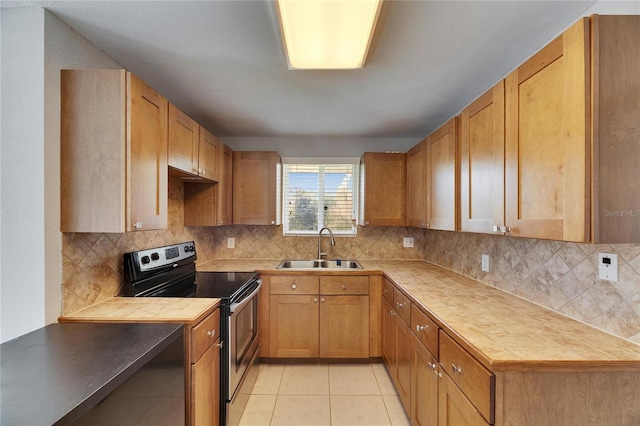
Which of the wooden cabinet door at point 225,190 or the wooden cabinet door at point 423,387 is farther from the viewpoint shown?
the wooden cabinet door at point 225,190

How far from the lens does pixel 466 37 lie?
4.62ft

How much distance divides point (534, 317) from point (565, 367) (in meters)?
0.46

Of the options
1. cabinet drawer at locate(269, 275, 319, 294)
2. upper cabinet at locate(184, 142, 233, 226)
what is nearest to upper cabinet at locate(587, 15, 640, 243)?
cabinet drawer at locate(269, 275, 319, 294)

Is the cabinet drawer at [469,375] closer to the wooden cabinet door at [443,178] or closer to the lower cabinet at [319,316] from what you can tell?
the wooden cabinet door at [443,178]

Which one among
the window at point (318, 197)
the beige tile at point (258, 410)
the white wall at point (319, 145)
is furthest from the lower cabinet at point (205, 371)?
the white wall at point (319, 145)

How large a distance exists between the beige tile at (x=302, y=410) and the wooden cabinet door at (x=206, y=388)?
49 cm

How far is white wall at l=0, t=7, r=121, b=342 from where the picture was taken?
4.11ft

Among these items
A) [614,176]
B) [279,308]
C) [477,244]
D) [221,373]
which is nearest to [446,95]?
[477,244]

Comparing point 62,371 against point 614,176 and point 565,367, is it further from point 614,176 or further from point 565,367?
point 614,176

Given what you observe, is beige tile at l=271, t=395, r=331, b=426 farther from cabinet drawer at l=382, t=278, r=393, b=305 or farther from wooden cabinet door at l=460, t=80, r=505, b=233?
wooden cabinet door at l=460, t=80, r=505, b=233

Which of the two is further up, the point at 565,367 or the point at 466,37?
the point at 466,37

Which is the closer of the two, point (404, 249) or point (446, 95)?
point (446, 95)

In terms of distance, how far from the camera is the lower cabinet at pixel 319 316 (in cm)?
256

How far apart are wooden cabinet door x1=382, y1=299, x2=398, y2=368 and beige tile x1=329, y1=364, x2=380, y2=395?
185mm
